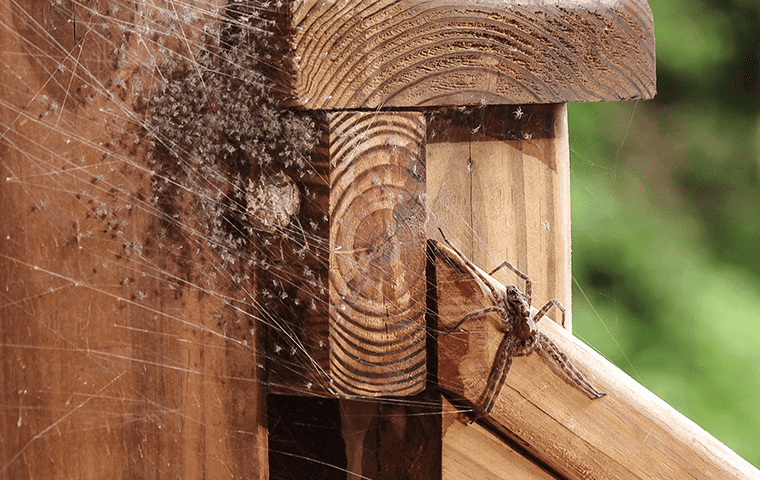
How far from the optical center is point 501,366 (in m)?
0.69

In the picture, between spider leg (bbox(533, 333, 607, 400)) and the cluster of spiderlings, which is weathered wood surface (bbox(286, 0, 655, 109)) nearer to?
the cluster of spiderlings

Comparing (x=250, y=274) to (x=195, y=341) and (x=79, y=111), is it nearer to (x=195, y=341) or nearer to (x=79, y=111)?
(x=195, y=341)

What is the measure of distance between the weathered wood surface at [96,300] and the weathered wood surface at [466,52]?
201 mm

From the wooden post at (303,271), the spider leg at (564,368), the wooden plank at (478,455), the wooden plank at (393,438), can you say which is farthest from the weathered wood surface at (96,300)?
the spider leg at (564,368)

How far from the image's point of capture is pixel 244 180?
0.67 m

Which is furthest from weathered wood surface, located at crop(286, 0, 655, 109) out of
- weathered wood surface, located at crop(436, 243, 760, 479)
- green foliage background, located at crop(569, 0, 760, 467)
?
green foliage background, located at crop(569, 0, 760, 467)

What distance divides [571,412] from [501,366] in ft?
0.33

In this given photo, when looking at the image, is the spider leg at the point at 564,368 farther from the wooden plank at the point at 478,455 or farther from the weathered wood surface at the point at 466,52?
the weathered wood surface at the point at 466,52

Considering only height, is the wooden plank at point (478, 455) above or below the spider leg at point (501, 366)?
below

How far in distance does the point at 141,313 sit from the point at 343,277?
23cm

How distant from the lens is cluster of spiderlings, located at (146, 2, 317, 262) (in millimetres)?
659

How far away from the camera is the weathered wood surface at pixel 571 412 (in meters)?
0.69

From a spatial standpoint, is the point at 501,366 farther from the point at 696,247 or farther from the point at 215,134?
the point at 696,247

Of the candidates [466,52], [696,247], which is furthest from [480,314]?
[696,247]
